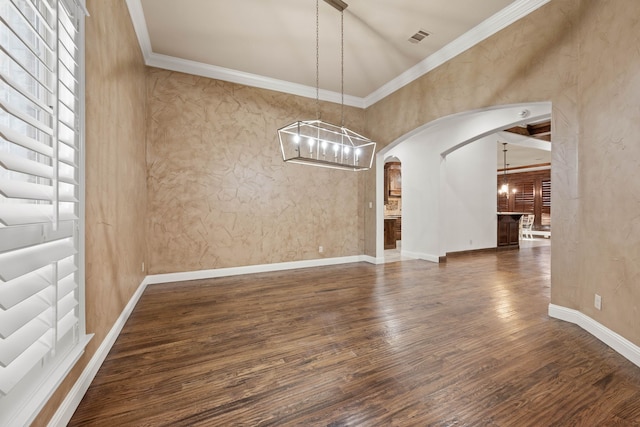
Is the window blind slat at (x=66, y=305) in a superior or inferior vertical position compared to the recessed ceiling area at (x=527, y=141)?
inferior

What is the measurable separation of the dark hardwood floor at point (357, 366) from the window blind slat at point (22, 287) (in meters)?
0.87

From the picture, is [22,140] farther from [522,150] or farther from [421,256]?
[522,150]

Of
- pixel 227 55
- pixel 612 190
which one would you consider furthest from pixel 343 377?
pixel 227 55

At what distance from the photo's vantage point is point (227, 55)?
4215 millimetres

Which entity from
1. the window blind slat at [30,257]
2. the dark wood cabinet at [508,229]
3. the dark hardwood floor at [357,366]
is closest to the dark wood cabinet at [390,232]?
the dark wood cabinet at [508,229]

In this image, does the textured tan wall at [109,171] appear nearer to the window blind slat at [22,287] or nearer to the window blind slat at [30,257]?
the window blind slat at [30,257]

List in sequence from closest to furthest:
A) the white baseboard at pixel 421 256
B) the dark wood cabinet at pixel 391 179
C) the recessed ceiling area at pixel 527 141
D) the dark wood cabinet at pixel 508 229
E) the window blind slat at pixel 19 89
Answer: the window blind slat at pixel 19 89, the white baseboard at pixel 421 256, the recessed ceiling area at pixel 527 141, the dark wood cabinet at pixel 508 229, the dark wood cabinet at pixel 391 179

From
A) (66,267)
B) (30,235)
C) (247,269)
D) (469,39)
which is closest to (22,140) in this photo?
(30,235)

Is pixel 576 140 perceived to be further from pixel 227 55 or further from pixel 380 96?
pixel 227 55

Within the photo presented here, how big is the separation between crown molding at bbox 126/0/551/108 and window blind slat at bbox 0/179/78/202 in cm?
Answer: 280

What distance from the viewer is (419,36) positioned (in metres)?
3.70

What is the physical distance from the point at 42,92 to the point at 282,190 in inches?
148

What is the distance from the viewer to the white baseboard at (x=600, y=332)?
6.96ft

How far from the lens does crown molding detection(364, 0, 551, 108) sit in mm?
3072
